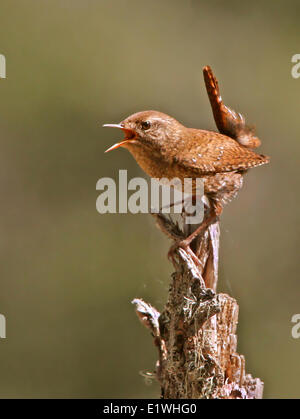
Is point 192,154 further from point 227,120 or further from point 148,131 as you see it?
point 227,120

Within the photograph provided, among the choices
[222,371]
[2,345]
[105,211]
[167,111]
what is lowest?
[2,345]

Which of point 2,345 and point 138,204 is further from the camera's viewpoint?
point 2,345

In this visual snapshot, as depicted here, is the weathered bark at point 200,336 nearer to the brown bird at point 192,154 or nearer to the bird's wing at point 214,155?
the brown bird at point 192,154

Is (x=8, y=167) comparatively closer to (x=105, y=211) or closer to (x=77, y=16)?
(x=105, y=211)

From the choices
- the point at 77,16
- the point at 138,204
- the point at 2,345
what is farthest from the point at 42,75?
the point at 2,345

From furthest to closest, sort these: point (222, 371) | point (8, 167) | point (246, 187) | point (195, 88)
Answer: point (8, 167) → point (195, 88) → point (246, 187) → point (222, 371)

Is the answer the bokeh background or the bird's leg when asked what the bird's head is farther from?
the bokeh background

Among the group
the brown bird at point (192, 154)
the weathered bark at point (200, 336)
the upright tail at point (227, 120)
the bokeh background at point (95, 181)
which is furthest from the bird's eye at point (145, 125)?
the bokeh background at point (95, 181)
